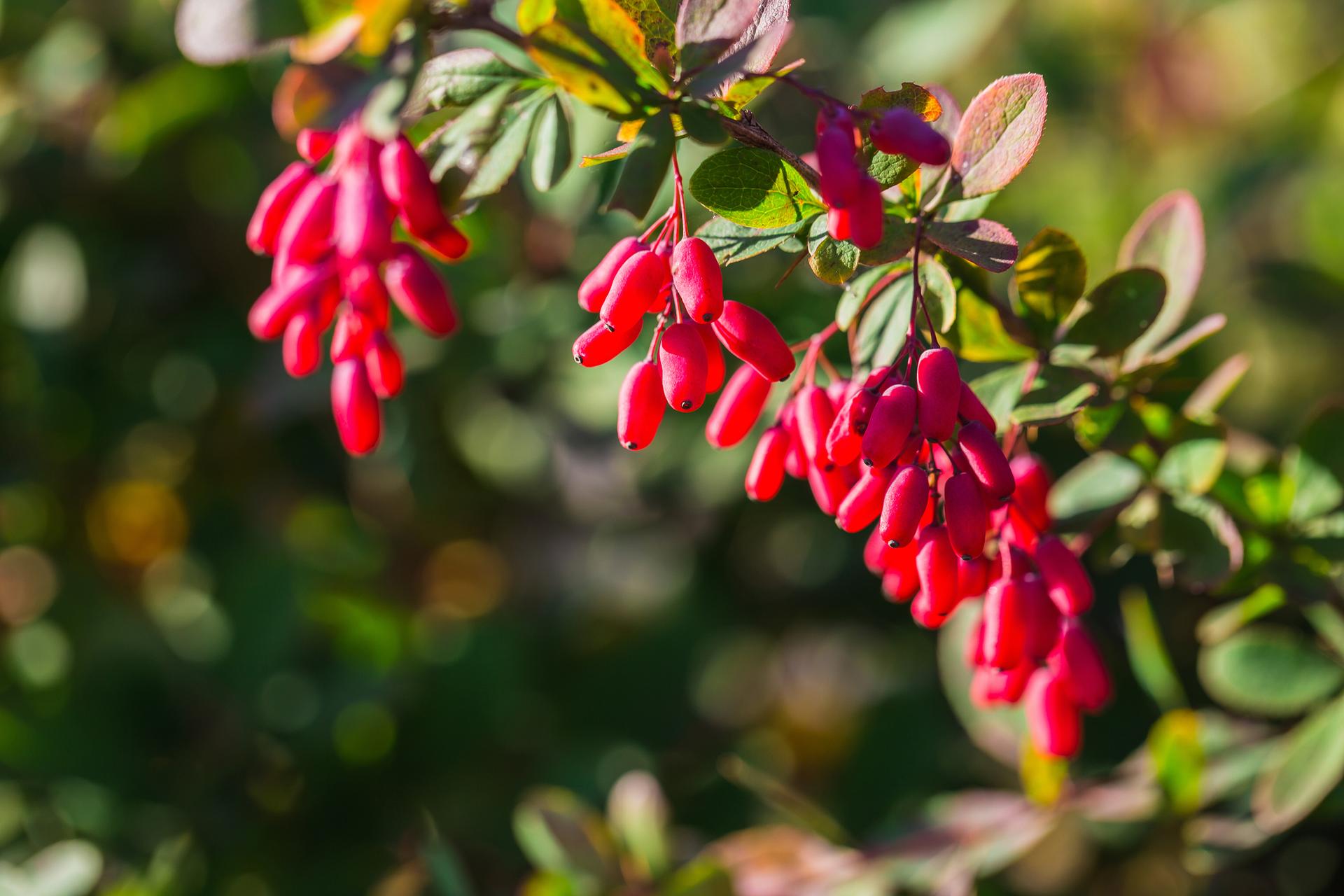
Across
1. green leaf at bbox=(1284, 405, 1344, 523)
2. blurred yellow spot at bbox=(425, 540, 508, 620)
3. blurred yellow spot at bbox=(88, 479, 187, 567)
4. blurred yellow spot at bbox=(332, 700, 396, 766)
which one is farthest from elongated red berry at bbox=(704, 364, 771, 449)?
blurred yellow spot at bbox=(88, 479, 187, 567)

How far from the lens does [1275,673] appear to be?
3.07 ft

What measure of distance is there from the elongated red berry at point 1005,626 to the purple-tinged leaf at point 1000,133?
0.23 m

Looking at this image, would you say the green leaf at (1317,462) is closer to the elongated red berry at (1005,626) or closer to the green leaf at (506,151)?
the elongated red berry at (1005,626)

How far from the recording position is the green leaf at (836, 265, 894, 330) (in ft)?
2.09

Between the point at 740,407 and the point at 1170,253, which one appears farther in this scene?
the point at 1170,253

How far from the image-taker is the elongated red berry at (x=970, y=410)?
1.97 feet

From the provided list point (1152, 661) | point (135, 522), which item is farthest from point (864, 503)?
point (135, 522)

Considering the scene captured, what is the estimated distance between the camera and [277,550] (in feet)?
4.95

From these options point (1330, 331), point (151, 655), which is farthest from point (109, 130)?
point (1330, 331)

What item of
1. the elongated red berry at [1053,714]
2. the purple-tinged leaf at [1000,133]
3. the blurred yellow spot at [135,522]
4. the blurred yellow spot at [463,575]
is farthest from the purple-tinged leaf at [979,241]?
the blurred yellow spot at [135,522]

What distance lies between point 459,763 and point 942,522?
3.31ft

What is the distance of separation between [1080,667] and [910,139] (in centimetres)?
40

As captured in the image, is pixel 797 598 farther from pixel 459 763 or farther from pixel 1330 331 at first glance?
pixel 1330 331

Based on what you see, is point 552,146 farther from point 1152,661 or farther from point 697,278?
point 1152,661
